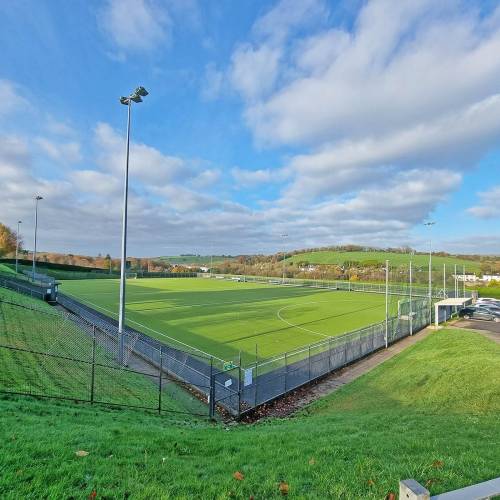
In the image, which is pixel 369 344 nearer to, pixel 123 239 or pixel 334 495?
pixel 123 239

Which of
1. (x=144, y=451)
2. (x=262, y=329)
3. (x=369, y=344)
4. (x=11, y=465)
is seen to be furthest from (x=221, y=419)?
(x=262, y=329)

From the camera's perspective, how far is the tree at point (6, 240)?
3497 inches

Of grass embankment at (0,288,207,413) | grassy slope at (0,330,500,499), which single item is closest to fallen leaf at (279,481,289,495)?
grassy slope at (0,330,500,499)

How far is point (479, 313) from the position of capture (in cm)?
3562

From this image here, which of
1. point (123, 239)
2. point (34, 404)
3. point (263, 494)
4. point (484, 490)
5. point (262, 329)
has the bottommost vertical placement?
point (262, 329)

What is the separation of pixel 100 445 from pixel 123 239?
12.7 m

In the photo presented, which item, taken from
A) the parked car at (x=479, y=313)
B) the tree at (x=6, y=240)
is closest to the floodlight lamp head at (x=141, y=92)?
the parked car at (x=479, y=313)

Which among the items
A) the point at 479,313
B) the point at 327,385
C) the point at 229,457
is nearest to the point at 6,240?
the point at 327,385

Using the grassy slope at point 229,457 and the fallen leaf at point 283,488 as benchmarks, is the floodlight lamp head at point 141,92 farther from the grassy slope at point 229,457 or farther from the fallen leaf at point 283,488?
the fallen leaf at point 283,488

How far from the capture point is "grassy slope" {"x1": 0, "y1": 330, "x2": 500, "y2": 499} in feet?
13.3

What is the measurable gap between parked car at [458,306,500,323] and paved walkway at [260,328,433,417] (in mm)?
16658

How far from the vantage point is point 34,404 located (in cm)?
782

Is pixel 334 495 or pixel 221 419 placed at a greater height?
pixel 334 495

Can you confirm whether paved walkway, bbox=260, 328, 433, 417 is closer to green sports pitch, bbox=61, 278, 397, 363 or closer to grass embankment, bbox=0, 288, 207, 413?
grass embankment, bbox=0, 288, 207, 413
